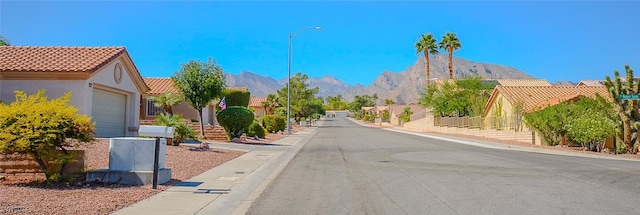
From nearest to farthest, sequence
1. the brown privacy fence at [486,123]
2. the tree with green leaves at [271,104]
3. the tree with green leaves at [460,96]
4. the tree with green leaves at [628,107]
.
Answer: the tree with green leaves at [628,107], the brown privacy fence at [486,123], the tree with green leaves at [460,96], the tree with green leaves at [271,104]

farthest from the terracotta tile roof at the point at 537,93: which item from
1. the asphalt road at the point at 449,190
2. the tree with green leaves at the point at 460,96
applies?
the asphalt road at the point at 449,190

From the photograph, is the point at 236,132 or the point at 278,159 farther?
the point at 236,132

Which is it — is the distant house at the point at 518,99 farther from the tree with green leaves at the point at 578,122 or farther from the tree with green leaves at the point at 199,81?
the tree with green leaves at the point at 199,81

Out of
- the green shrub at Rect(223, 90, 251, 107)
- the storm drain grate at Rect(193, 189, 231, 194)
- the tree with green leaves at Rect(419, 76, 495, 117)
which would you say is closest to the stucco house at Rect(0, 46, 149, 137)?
the storm drain grate at Rect(193, 189, 231, 194)

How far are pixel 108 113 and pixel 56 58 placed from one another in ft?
11.1

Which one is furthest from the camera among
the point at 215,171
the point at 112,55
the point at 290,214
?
the point at 112,55

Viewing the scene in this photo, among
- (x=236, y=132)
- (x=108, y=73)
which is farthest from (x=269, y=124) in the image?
(x=108, y=73)

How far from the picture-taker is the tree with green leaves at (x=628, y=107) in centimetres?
2634

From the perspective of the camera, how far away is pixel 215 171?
15.1m

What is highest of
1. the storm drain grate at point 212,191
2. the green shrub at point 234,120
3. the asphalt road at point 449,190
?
the green shrub at point 234,120

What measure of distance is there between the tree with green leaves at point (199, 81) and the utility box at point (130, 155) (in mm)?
17489

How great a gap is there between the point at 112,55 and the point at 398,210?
18049 mm

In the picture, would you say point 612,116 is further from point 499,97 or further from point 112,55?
point 112,55

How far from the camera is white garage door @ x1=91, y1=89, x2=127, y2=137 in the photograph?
2298 cm
